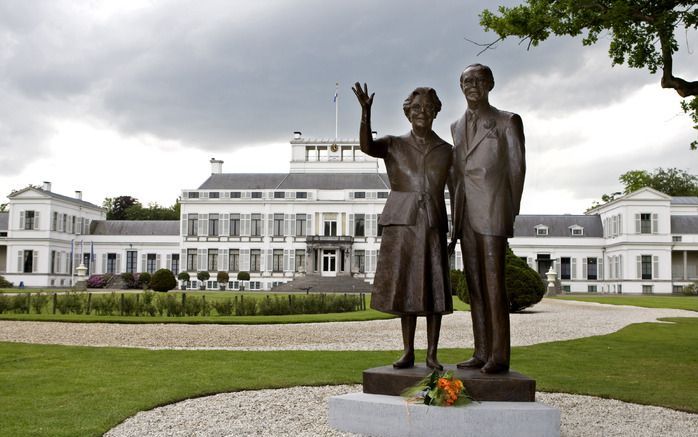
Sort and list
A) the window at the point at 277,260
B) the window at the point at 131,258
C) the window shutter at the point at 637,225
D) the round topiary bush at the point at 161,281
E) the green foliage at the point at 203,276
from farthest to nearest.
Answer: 1. the window at the point at 131,258
2. the window at the point at 277,260
3. the green foliage at the point at 203,276
4. the window shutter at the point at 637,225
5. the round topiary bush at the point at 161,281

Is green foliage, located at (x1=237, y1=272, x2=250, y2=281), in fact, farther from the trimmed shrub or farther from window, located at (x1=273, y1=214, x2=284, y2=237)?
the trimmed shrub

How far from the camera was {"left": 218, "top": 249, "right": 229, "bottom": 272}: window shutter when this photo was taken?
46.5 metres

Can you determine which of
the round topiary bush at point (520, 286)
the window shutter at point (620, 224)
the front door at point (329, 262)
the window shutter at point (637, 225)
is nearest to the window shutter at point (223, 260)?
the front door at point (329, 262)

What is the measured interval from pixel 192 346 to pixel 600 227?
4268cm

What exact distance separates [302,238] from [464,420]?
42265mm

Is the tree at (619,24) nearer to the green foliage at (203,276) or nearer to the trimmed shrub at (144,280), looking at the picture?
the trimmed shrub at (144,280)

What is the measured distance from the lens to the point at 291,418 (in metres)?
5.20

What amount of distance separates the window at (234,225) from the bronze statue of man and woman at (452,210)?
42.9 metres

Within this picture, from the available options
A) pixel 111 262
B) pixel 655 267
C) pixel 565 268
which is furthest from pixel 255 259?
pixel 655 267

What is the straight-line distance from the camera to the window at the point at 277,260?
4622cm

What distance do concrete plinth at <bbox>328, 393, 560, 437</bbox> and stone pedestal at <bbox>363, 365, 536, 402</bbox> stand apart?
78mm

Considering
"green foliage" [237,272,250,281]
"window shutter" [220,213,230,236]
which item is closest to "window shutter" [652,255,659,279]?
"green foliage" [237,272,250,281]

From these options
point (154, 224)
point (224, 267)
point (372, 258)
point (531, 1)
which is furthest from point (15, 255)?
point (531, 1)

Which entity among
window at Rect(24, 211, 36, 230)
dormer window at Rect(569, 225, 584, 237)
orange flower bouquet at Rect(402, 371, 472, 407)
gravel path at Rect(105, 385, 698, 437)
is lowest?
gravel path at Rect(105, 385, 698, 437)
